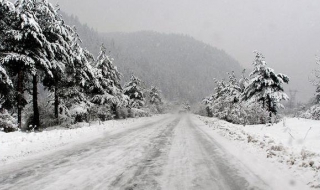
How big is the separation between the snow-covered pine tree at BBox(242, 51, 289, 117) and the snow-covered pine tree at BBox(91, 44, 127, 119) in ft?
53.1

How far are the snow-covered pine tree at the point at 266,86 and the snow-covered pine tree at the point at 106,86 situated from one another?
16185 millimetres

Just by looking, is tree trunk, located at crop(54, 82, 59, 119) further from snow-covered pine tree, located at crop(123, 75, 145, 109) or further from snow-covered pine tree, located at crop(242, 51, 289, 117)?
snow-covered pine tree, located at crop(123, 75, 145, 109)

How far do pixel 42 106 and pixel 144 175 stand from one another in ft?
80.0

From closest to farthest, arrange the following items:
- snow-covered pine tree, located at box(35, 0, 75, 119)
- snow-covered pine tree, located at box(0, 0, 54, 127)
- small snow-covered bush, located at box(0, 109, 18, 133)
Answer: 1. small snow-covered bush, located at box(0, 109, 18, 133)
2. snow-covered pine tree, located at box(0, 0, 54, 127)
3. snow-covered pine tree, located at box(35, 0, 75, 119)

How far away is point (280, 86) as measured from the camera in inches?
1191

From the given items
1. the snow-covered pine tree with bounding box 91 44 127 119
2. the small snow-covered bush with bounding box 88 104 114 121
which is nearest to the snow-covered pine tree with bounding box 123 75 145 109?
the snow-covered pine tree with bounding box 91 44 127 119

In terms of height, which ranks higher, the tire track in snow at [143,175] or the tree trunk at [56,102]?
the tree trunk at [56,102]

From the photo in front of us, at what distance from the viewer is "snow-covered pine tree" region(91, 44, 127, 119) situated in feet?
96.0

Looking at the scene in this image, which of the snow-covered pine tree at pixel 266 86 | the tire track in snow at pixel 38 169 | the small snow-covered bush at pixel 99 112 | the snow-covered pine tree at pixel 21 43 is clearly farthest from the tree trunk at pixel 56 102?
the snow-covered pine tree at pixel 266 86

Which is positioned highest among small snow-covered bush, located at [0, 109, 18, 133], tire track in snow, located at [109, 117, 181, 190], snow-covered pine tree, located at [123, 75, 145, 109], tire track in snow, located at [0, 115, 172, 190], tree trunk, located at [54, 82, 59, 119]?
snow-covered pine tree, located at [123, 75, 145, 109]

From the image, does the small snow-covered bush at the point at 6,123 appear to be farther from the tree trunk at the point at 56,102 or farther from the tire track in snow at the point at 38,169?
the tree trunk at the point at 56,102

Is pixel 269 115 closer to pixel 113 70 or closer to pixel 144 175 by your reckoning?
pixel 113 70

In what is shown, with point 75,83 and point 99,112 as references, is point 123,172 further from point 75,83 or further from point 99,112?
point 99,112

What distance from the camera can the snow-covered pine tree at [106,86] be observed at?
2925cm
